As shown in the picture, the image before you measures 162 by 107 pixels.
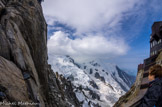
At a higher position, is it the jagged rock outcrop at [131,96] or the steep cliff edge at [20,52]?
the steep cliff edge at [20,52]

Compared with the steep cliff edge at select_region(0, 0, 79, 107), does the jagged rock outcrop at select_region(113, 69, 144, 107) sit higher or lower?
lower

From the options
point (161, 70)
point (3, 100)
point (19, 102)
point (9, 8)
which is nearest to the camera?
point (3, 100)

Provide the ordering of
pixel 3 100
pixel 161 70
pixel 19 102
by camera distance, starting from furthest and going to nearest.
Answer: pixel 19 102 < pixel 161 70 < pixel 3 100

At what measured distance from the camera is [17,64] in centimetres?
1122

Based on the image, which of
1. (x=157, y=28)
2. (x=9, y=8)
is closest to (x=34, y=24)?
(x=9, y=8)

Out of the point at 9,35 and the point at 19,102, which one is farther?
the point at 9,35

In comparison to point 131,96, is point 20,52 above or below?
above

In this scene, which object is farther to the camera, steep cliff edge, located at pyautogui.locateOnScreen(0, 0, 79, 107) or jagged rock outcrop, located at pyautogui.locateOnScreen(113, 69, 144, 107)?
jagged rock outcrop, located at pyautogui.locateOnScreen(113, 69, 144, 107)

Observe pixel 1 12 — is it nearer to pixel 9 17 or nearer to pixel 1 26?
pixel 9 17

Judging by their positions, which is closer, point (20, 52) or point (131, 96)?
point (20, 52)

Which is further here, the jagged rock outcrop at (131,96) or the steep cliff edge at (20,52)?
the jagged rock outcrop at (131,96)

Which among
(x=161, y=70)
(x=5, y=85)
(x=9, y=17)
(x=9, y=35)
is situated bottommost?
(x=5, y=85)

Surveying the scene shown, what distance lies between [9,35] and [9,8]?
4853mm

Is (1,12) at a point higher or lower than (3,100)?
higher
